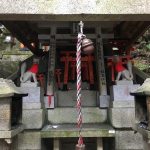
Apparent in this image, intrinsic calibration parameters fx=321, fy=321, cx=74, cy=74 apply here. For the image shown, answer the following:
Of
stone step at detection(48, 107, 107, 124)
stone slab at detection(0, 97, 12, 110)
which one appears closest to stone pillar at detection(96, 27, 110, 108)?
stone step at detection(48, 107, 107, 124)

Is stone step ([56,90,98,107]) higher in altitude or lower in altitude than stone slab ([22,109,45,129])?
higher

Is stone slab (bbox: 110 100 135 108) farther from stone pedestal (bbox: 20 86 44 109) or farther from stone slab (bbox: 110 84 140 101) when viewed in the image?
stone pedestal (bbox: 20 86 44 109)

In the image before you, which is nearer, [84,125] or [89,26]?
[84,125]

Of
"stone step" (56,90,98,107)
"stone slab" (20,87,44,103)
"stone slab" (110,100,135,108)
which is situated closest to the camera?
"stone slab" (110,100,135,108)

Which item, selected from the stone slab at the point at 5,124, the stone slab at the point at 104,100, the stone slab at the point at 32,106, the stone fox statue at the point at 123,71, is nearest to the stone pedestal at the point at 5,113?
the stone slab at the point at 5,124

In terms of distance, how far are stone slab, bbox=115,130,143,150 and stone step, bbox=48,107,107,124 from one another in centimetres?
74

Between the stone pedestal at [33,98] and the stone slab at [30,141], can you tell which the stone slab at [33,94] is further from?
the stone slab at [30,141]

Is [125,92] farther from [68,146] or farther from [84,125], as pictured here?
[68,146]

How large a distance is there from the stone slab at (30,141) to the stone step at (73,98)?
133 cm

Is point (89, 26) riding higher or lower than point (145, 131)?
higher

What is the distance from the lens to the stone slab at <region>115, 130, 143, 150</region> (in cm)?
626

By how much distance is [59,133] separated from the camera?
6039 millimetres

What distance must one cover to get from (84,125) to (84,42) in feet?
8.89

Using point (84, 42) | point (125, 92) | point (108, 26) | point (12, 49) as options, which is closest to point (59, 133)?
point (125, 92)
